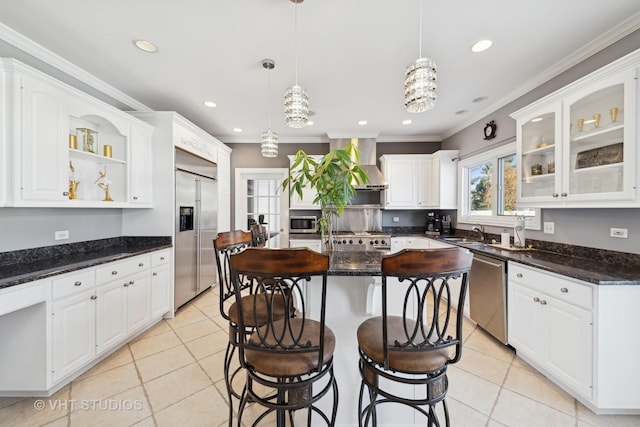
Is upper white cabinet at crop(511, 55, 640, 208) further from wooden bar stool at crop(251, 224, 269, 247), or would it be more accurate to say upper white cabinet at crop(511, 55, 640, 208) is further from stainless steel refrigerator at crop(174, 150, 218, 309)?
stainless steel refrigerator at crop(174, 150, 218, 309)

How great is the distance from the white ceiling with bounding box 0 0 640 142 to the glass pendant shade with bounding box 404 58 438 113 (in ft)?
→ 2.40

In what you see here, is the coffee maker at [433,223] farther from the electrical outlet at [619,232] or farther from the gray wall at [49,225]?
the gray wall at [49,225]

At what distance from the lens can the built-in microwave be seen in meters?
4.70

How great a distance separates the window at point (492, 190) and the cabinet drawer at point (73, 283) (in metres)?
4.15

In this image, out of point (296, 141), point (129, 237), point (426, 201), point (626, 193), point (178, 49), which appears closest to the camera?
point (626, 193)

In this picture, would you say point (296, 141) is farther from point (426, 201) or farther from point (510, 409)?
point (510, 409)

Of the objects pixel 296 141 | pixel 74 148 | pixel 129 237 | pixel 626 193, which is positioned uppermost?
pixel 296 141

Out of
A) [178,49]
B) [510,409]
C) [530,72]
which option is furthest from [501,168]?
[178,49]

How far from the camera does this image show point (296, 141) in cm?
486

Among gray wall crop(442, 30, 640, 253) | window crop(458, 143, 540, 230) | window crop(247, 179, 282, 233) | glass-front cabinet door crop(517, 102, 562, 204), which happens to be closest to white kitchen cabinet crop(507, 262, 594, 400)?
gray wall crop(442, 30, 640, 253)

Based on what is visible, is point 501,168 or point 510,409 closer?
point 510,409

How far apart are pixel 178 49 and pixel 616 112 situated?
348 cm

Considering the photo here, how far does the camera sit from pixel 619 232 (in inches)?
77.7

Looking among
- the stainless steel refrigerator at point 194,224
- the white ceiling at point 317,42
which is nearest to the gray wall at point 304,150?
the stainless steel refrigerator at point 194,224
